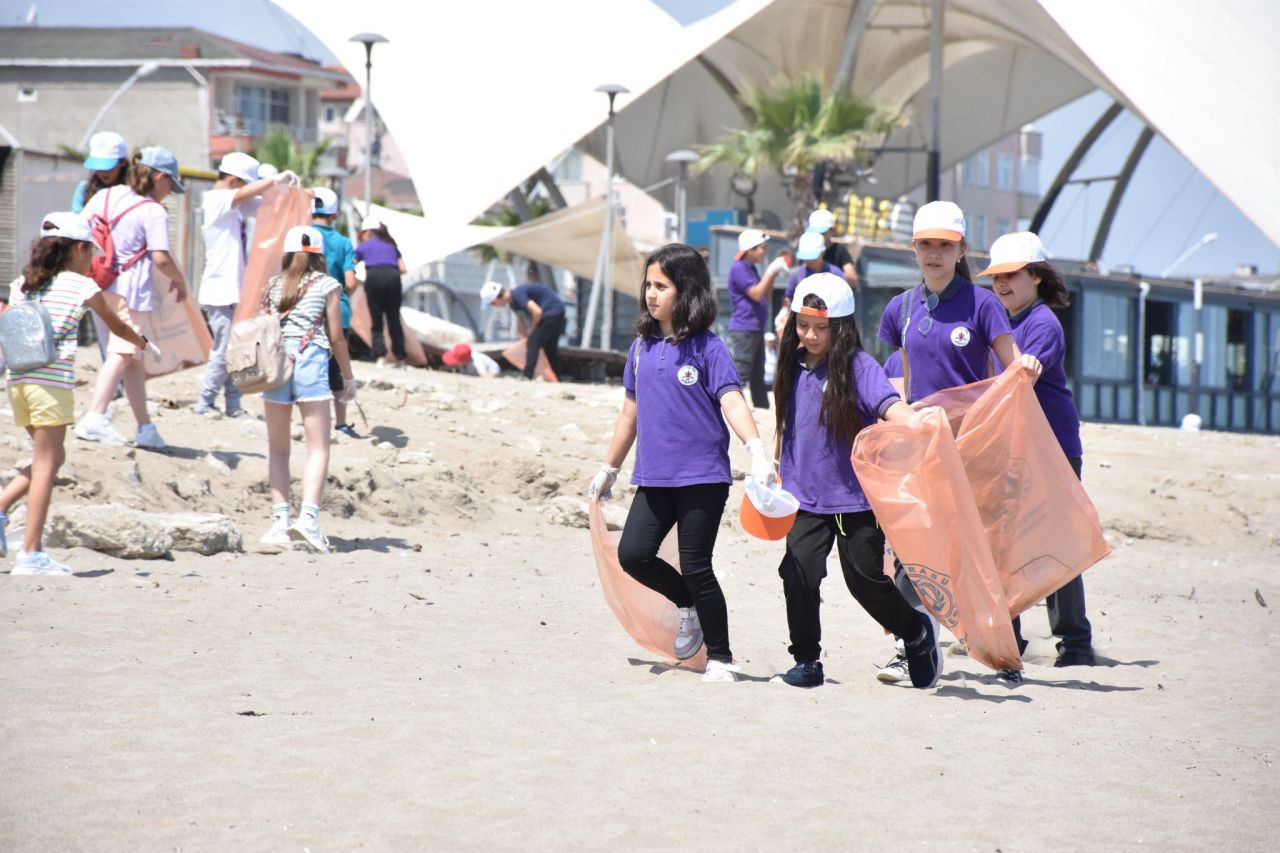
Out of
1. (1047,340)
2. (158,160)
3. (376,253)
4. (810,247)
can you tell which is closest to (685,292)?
(1047,340)

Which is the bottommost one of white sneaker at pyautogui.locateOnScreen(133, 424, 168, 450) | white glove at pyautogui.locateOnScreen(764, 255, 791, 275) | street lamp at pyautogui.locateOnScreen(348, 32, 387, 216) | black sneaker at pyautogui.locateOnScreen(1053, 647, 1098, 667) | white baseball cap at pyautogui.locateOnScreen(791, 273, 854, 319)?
black sneaker at pyautogui.locateOnScreen(1053, 647, 1098, 667)

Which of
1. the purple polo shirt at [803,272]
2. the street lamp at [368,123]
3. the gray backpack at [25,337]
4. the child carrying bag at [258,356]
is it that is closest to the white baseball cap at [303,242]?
the child carrying bag at [258,356]

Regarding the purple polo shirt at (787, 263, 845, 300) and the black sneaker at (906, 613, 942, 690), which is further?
the purple polo shirt at (787, 263, 845, 300)

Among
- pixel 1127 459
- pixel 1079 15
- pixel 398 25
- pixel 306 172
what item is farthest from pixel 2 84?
pixel 1127 459

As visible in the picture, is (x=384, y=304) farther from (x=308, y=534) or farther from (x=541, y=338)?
(x=308, y=534)

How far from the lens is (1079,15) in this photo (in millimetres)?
22656

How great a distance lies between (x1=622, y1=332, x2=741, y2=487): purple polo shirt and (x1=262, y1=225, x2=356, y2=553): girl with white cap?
266 centimetres

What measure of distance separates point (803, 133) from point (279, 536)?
2004 cm

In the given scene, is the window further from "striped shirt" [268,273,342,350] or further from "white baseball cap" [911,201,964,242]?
"white baseball cap" [911,201,964,242]

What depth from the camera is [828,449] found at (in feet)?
16.2

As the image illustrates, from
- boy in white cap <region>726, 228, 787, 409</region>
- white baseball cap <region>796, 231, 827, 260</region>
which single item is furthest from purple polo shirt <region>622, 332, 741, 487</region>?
boy in white cap <region>726, 228, 787, 409</region>

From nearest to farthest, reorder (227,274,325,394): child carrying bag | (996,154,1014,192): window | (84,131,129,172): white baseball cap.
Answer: (227,274,325,394): child carrying bag → (84,131,129,172): white baseball cap → (996,154,1014,192): window

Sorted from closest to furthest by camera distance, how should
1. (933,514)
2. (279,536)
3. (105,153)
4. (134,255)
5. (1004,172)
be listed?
(933,514), (279,536), (105,153), (134,255), (1004,172)

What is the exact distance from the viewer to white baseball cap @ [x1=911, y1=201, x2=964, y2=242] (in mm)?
5219
